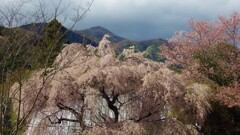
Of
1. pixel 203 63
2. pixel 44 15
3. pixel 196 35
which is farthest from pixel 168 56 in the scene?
pixel 44 15

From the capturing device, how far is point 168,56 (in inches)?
1041

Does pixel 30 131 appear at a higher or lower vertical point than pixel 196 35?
lower

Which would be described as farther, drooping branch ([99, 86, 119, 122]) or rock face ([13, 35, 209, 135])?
drooping branch ([99, 86, 119, 122])

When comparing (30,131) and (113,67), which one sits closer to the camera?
(113,67)

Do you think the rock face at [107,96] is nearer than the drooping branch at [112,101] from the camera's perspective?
Yes

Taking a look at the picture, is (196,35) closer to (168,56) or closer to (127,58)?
(168,56)

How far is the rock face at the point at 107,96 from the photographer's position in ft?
30.8

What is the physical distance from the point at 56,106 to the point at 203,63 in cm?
844

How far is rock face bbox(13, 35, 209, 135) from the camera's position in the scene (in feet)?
30.8

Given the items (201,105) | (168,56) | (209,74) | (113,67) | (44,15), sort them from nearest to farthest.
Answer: (44,15), (113,67), (201,105), (209,74), (168,56)

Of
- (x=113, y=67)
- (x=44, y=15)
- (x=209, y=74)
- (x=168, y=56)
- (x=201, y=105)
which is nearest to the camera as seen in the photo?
(x=44, y=15)

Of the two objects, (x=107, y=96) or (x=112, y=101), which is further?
(x=112, y=101)

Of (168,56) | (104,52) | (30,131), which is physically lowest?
(30,131)

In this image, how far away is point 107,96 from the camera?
9.88 meters
